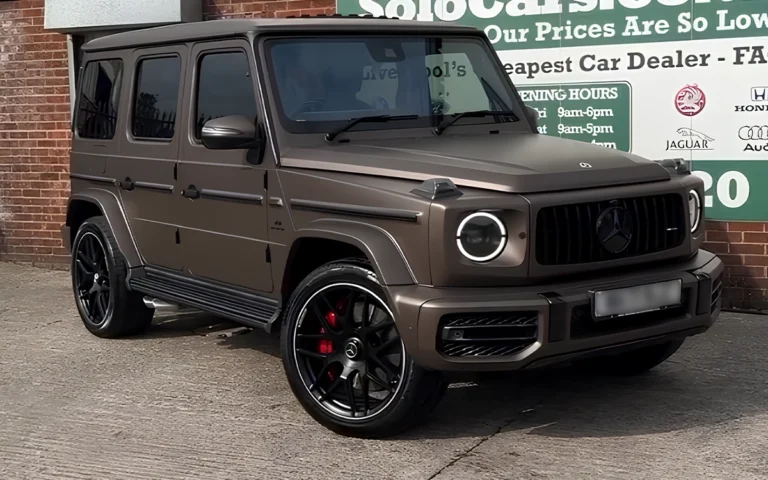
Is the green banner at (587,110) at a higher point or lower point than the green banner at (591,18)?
lower

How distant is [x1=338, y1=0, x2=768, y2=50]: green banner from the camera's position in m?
7.53

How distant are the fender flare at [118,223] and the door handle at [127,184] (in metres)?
0.15

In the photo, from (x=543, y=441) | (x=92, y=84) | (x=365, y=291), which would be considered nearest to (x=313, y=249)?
(x=365, y=291)

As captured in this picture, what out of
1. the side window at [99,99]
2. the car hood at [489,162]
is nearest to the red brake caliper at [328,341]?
the car hood at [489,162]

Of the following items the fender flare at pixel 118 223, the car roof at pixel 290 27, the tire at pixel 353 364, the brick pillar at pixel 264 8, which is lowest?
the tire at pixel 353 364

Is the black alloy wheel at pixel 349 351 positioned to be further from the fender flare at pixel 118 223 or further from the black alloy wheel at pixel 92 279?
the black alloy wheel at pixel 92 279

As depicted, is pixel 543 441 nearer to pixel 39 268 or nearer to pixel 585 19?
pixel 585 19

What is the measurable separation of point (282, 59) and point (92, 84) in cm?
229

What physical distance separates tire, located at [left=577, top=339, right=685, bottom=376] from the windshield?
Answer: 4.84 ft

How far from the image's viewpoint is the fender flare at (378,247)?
458 centimetres

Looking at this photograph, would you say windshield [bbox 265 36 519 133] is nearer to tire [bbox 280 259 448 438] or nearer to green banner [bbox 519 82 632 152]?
tire [bbox 280 259 448 438]

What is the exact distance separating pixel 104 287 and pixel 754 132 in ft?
15.1

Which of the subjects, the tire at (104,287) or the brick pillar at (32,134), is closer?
the tire at (104,287)

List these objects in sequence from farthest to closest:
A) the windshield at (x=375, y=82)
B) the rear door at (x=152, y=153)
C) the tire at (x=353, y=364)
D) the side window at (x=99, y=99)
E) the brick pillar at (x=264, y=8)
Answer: the brick pillar at (x=264, y=8)
the side window at (x=99, y=99)
the rear door at (x=152, y=153)
the windshield at (x=375, y=82)
the tire at (x=353, y=364)
